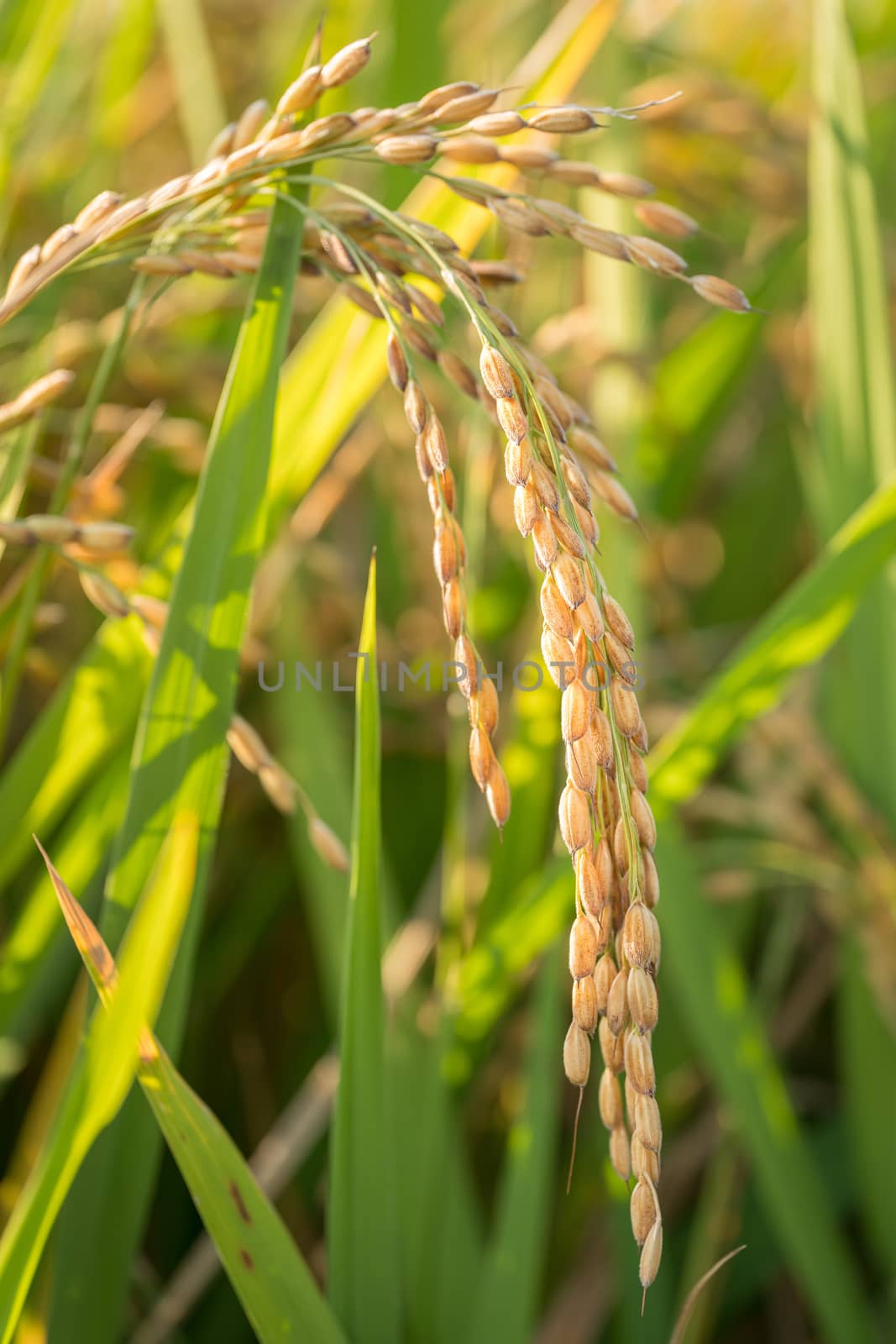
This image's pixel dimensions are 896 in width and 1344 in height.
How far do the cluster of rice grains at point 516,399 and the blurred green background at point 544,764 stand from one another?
214 millimetres

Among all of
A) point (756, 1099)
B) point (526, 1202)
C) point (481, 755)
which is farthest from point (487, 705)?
point (756, 1099)

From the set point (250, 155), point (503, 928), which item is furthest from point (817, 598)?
point (250, 155)

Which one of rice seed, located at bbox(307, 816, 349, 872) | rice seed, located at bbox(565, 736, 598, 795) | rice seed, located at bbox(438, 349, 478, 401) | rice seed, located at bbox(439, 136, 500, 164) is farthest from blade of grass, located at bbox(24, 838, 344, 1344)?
rice seed, located at bbox(439, 136, 500, 164)

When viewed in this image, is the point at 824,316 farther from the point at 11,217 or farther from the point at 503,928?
the point at 11,217

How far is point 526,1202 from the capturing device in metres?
0.77

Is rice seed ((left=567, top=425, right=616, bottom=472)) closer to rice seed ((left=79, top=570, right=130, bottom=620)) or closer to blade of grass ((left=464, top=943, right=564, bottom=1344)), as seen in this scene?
rice seed ((left=79, top=570, right=130, bottom=620))

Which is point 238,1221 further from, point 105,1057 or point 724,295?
point 724,295

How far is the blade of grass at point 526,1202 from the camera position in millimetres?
749

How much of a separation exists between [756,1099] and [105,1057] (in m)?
0.64

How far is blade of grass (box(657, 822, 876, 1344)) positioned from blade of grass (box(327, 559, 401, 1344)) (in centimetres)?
37

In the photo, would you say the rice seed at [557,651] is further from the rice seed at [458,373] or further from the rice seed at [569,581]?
the rice seed at [458,373]

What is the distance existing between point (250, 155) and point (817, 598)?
1.50 feet

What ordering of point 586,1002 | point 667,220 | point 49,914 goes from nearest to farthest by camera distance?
point 586,1002
point 667,220
point 49,914

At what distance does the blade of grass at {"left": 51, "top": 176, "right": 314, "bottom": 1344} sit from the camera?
59cm
